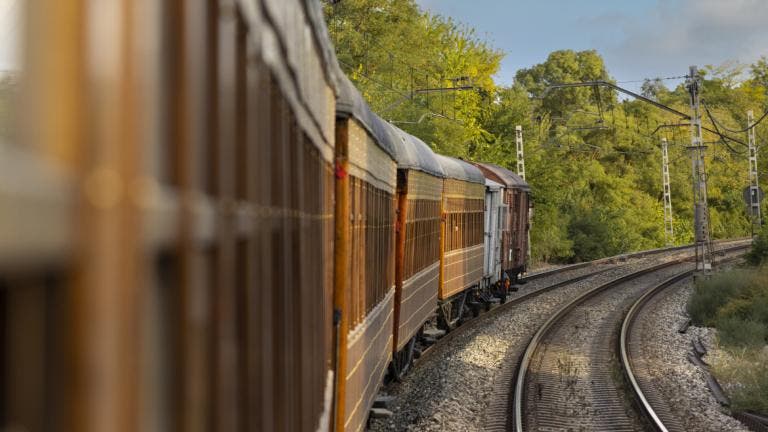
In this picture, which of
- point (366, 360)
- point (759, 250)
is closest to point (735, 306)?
point (759, 250)

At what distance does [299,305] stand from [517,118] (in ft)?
134

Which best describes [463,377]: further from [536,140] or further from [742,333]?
[536,140]

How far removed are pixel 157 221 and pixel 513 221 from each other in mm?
24155

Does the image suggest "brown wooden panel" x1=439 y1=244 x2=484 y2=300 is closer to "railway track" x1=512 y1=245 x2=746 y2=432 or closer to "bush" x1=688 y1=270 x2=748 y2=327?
"railway track" x1=512 y1=245 x2=746 y2=432

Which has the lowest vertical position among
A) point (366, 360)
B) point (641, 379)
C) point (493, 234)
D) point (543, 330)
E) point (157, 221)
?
point (641, 379)

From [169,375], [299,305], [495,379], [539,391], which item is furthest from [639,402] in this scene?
[169,375]

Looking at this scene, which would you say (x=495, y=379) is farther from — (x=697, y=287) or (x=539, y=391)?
(x=697, y=287)

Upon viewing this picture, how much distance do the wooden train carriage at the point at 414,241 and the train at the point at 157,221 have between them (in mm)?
7263

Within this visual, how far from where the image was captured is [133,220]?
38.8 inches

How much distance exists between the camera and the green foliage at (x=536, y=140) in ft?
Answer: 130

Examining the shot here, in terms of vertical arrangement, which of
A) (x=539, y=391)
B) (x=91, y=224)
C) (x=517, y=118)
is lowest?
(x=539, y=391)

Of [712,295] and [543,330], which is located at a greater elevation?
[712,295]

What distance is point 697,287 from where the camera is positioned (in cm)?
2302

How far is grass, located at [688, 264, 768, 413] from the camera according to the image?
11.6 meters
